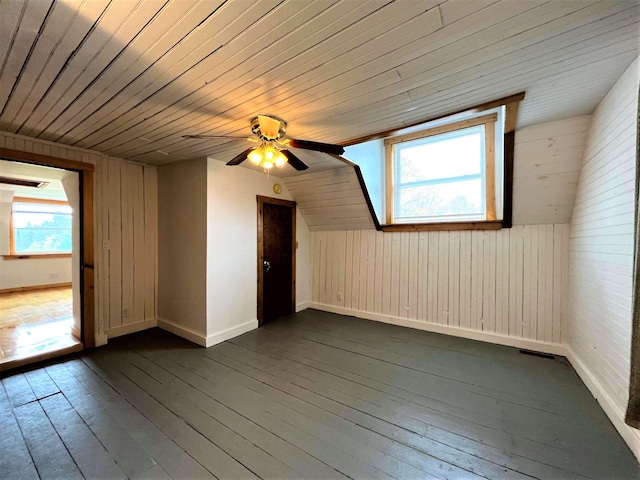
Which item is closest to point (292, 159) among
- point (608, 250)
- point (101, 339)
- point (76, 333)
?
point (608, 250)

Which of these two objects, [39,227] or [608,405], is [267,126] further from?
[39,227]

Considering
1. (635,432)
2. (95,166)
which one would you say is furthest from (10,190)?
(635,432)

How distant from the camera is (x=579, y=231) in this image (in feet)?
7.98

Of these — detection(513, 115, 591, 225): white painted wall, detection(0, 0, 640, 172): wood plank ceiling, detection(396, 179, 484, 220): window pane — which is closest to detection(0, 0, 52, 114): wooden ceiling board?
detection(0, 0, 640, 172): wood plank ceiling

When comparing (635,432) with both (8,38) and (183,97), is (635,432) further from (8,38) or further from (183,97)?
(8,38)

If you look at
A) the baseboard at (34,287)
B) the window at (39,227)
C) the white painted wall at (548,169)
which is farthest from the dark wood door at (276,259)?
the baseboard at (34,287)

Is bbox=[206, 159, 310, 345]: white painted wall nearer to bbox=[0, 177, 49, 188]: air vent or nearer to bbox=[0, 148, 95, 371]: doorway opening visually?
bbox=[0, 148, 95, 371]: doorway opening

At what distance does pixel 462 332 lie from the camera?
10.6 feet

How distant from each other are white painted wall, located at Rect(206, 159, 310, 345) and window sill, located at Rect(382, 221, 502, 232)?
1951 mm

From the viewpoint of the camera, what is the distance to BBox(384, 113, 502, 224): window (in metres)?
3.15

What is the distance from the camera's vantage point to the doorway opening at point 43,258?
2811mm

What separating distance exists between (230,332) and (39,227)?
6.51 m

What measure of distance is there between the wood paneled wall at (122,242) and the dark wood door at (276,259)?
5.00 ft

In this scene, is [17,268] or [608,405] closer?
[608,405]
